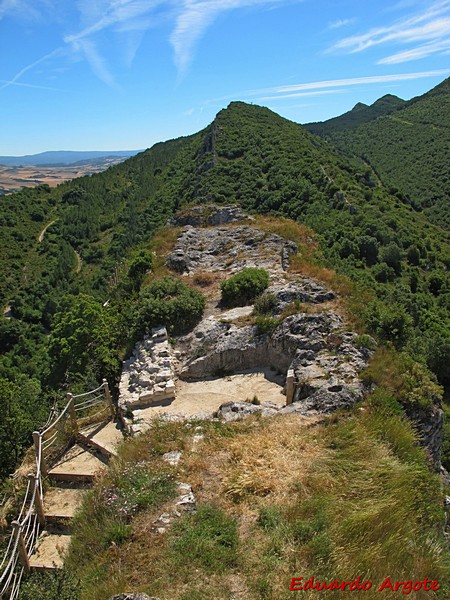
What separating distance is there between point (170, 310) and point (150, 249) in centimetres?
962

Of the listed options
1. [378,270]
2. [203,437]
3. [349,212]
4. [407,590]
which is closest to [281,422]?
[203,437]

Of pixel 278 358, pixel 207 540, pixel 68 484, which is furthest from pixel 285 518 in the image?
pixel 278 358

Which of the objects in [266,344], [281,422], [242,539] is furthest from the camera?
[266,344]

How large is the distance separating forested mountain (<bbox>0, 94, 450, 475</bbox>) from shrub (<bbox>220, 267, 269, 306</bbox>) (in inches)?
141

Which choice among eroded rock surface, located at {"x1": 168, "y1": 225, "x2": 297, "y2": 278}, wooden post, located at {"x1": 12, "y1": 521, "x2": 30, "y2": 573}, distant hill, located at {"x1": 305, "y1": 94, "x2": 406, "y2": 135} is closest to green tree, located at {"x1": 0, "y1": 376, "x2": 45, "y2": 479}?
wooden post, located at {"x1": 12, "y1": 521, "x2": 30, "y2": 573}

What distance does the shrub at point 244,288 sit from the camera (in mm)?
15945

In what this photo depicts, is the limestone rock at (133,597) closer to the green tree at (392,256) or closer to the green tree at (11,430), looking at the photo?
the green tree at (11,430)

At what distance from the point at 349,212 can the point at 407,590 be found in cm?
3406

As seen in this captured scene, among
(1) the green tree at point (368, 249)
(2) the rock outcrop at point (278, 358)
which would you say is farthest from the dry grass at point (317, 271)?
(1) the green tree at point (368, 249)

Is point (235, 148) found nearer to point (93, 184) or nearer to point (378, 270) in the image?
point (378, 270)

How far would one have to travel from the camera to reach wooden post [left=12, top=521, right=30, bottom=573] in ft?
21.6

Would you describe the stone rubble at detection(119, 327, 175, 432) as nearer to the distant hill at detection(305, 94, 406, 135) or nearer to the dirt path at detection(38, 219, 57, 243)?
the dirt path at detection(38, 219, 57, 243)

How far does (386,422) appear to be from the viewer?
28.5 ft

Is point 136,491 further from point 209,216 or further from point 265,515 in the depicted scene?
point 209,216
